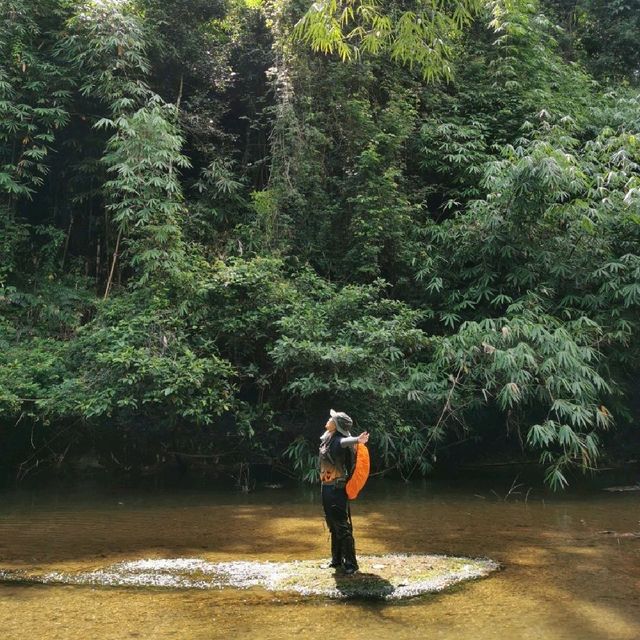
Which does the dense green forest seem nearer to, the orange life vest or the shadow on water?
the orange life vest

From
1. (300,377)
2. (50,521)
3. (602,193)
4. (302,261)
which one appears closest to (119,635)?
(50,521)

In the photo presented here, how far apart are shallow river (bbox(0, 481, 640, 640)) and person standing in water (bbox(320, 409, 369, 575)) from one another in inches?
23.6

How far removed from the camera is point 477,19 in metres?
13.6

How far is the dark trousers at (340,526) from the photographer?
4867 millimetres

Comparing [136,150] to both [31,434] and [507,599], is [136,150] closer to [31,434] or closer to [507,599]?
[31,434]

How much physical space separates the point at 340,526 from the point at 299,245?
6.75m

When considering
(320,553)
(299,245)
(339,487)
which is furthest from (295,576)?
(299,245)

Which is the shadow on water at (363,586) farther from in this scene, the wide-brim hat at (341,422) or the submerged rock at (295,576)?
the wide-brim hat at (341,422)

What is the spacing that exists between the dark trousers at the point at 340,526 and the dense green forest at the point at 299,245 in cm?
335

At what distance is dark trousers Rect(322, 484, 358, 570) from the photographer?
16.0 feet

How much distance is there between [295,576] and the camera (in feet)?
15.8

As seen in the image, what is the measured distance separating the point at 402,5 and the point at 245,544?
352 inches

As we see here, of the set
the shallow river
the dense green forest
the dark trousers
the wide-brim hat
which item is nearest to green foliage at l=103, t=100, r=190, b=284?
the dense green forest

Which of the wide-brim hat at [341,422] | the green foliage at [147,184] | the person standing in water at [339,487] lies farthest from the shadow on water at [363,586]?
the green foliage at [147,184]
